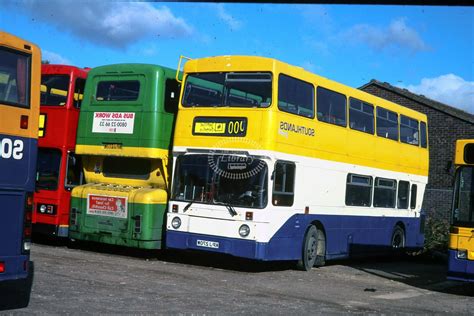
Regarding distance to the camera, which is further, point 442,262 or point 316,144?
point 442,262

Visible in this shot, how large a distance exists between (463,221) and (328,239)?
3.70 m

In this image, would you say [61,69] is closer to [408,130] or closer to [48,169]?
[48,169]

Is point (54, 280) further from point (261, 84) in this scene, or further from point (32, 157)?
point (261, 84)

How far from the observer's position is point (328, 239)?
15.1 m

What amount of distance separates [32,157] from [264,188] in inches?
227

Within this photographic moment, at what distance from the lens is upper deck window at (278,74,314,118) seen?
13.2 metres

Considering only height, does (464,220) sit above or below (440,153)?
below

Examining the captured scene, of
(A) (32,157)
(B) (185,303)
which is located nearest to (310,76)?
(B) (185,303)

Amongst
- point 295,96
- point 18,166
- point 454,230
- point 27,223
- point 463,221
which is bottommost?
point 27,223

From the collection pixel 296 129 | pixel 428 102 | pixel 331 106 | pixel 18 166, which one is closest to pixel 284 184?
pixel 296 129

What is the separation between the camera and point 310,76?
47.4ft

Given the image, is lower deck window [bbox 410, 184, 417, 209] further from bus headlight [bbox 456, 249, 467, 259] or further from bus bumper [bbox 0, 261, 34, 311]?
bus bumper [bbox 0, 261, 34, 311]

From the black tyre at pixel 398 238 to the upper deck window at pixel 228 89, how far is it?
785 centimetres

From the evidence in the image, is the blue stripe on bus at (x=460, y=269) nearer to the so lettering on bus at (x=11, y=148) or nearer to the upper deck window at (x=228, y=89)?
the upper deck window at (x=228, y=89)
